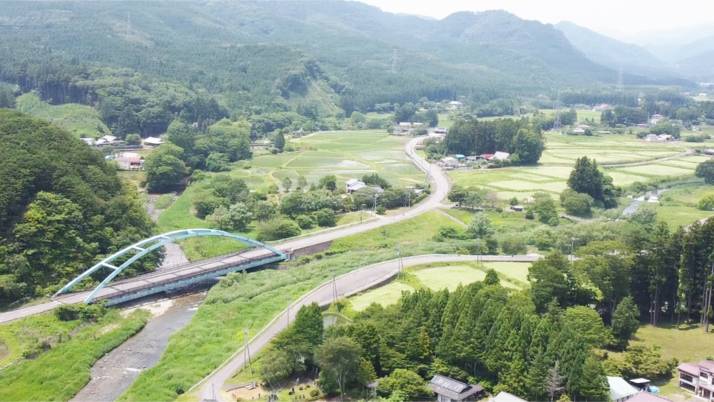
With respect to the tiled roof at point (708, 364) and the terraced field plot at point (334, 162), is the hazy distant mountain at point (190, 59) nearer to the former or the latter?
the terraced field plot at point (334, 162)

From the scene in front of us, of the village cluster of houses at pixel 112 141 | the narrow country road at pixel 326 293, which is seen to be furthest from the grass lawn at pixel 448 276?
the village cluster of houses at pixel 112 141

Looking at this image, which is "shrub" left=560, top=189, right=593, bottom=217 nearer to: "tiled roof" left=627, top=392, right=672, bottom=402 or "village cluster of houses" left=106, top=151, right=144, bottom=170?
"tiled roof" left=627, top=392, right=672, bottom=402

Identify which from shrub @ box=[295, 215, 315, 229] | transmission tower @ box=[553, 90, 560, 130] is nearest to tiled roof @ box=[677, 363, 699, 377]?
shrub @ box=[295, 215, 315, 229]

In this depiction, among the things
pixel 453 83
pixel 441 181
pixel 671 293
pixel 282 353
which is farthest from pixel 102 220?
pixel 453 83

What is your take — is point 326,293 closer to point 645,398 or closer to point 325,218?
point 645,398

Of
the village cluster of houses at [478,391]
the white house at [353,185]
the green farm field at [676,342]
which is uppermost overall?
the white house at [353,185]

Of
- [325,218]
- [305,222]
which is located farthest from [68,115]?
[325,218]
